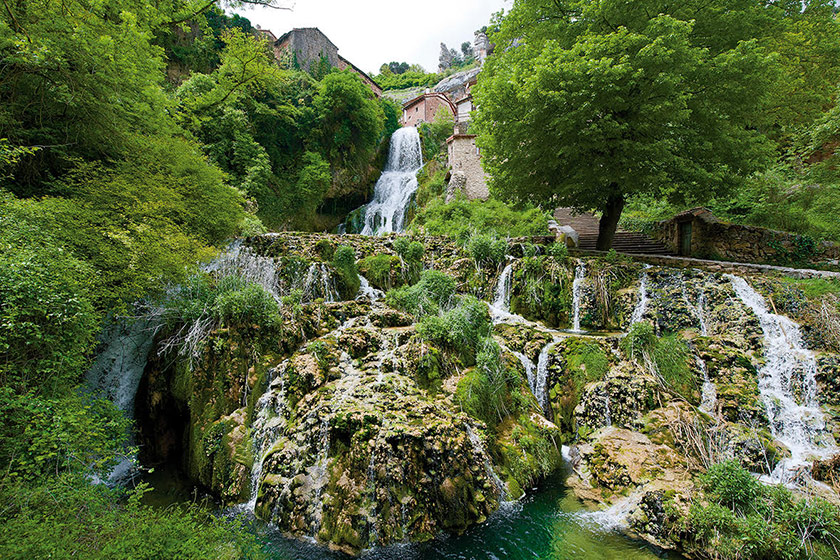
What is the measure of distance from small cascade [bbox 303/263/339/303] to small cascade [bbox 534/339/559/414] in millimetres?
5757

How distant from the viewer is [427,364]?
6.33 m

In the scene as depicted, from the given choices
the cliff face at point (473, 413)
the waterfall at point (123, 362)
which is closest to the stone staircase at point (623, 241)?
the cliff face at point (473, 413)

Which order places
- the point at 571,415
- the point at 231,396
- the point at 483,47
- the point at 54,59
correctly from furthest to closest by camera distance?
the point at 483,47 < the point at 571,415 < the point at 231,396 < the point at 54,59

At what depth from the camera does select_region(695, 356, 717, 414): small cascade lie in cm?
583

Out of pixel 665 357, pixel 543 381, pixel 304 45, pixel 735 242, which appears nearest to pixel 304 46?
pixel 304 45

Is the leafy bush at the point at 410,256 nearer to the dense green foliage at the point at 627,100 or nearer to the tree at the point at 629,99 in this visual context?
the dense green foliage at the point at 627,100

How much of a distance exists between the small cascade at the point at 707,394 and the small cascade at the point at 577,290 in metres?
2.76

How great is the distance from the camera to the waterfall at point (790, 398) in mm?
5016

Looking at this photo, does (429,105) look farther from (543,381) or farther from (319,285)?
(543,381)

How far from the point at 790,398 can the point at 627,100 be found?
703 cm

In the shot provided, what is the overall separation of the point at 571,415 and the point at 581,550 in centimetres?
261

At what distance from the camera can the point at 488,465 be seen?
17.1ft

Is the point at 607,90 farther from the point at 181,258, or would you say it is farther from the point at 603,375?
the point at 181,258

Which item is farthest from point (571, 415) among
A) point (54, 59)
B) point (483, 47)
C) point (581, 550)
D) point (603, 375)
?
point (483, 47)
